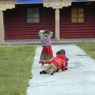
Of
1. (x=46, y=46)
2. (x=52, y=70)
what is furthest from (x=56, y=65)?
(x=46, y=46)

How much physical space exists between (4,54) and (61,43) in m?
7.74

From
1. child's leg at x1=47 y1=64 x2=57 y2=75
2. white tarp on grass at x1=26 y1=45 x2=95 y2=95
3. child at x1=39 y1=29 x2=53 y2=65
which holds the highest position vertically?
child at x1=39 y1=29 x2=53 y2=65

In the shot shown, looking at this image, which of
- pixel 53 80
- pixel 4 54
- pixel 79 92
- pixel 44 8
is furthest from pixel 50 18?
pixel 79 92

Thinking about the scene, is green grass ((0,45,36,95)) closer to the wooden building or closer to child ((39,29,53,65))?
child ((39,29,53,65))

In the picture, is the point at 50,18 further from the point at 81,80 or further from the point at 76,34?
the point at 81,80

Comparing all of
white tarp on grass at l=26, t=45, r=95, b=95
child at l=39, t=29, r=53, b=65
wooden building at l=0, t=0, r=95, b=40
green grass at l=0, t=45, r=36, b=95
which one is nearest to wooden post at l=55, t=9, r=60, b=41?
wooden building at l=0, t=0, r=95, b=40

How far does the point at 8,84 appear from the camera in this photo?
40.8 feet

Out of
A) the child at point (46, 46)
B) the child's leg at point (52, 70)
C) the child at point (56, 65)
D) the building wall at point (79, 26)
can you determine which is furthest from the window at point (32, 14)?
the child's leg at point (52, 70)

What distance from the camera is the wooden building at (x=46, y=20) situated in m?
32.8

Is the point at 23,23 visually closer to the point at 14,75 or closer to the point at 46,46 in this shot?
the point at 46,46

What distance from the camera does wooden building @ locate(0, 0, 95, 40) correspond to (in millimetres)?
32750

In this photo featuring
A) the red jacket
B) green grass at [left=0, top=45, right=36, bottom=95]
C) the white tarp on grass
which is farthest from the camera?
the red jacket

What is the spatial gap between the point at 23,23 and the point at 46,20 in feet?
5.21

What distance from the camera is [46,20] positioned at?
3291cm
